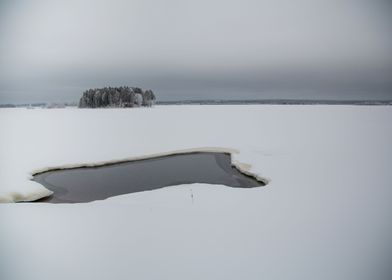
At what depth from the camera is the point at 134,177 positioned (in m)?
8.35

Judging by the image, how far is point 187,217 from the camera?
447 centimetres

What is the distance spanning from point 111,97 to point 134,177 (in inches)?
1354

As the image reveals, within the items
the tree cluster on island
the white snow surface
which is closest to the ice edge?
the white snow surface

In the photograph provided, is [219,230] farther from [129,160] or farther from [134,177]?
A: [129,160]

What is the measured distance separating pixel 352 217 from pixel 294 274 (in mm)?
1966

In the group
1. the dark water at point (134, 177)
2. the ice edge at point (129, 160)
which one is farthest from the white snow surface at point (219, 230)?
the dark water at point (134, 177)

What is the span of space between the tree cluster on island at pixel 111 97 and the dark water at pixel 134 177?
31.9 metres

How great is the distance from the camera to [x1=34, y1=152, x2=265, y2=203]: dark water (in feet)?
22.7

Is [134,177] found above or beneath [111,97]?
beneath

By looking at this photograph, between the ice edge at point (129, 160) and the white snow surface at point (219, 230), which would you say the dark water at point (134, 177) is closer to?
the ice edge at point (129, 160)

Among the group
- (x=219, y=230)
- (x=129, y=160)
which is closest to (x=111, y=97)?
(x=129, y=160)

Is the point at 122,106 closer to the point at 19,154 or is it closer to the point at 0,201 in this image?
the point at 19,154

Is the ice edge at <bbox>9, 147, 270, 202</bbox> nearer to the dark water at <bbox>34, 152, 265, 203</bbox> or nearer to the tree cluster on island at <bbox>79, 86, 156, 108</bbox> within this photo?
the dark water at <bbox>34, 152, 265, 203</bbox>

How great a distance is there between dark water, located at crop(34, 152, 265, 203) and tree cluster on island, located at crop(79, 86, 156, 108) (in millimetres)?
31918
